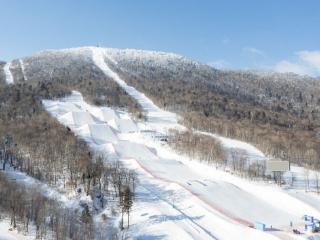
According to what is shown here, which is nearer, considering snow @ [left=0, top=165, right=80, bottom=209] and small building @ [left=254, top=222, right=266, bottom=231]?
small building @ [left=254, top=222, right=266, bottom=231]

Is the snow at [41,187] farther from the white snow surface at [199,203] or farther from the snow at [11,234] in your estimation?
the snow at [11,234]

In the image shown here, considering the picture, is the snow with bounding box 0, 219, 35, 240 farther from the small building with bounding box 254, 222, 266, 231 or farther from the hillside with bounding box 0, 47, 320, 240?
the small building with bounding box 254, 222, 266, 231

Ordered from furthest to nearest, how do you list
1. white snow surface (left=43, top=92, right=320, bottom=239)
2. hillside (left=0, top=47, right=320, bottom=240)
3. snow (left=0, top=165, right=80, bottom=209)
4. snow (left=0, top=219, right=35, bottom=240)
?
snow (left=0, top=165, right=80, bottom=209) < hillside (left=0, top=47, right=320, bottom=240) < white snow surface (left=43, top=92, right=320, bottom=239) < snow (left=0, top=219, right=35, bottom=240)

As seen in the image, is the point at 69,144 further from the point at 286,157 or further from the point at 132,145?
the point at 286,157

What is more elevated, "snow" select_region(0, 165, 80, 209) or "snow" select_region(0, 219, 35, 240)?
"snow" select_region(0, 165, 80, 209)

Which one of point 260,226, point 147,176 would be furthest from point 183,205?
point 147,176

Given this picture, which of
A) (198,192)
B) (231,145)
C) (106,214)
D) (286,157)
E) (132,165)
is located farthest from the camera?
(231,145)

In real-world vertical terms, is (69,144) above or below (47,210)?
above

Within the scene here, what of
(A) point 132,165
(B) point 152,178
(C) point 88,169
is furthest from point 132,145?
(C) point 88,169

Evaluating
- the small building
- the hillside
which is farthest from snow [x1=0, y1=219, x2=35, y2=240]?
the small building
